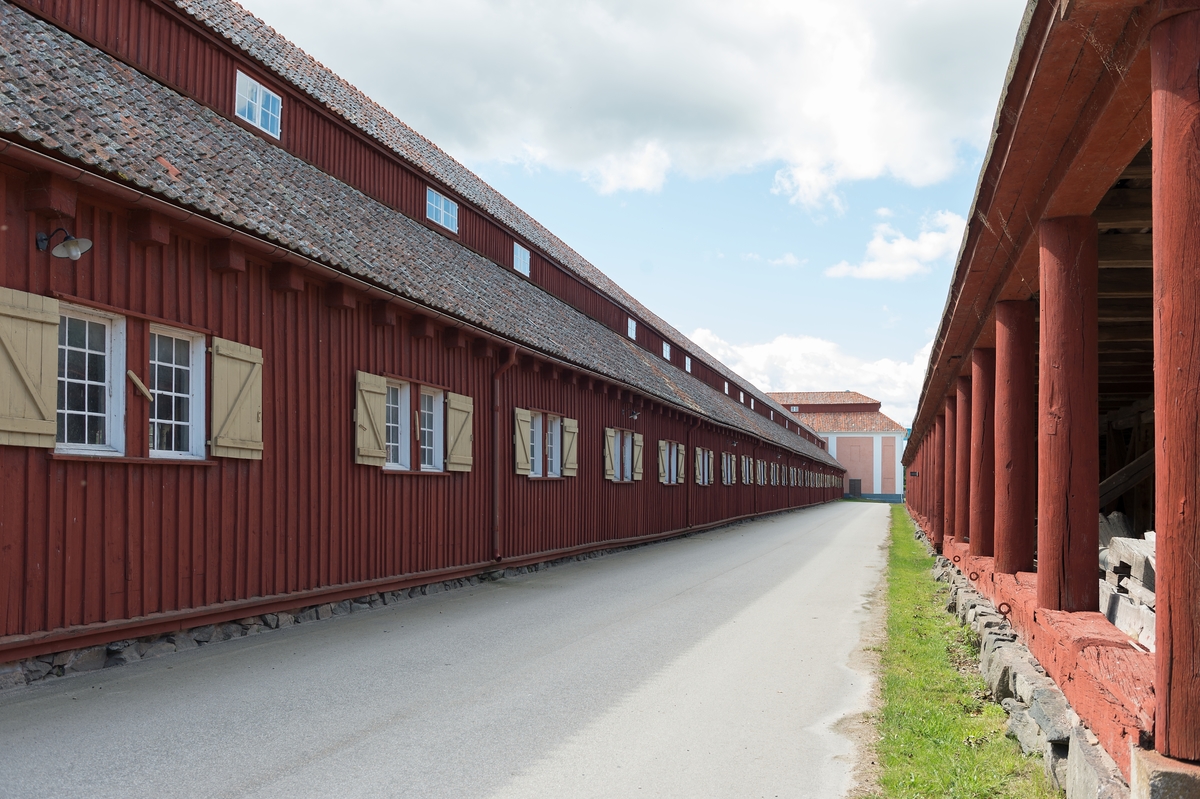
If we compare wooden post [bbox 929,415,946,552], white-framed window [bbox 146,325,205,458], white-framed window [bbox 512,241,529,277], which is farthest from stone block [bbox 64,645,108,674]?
white-framed window [bbox 512,241,529,277]

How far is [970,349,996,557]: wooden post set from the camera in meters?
9.44

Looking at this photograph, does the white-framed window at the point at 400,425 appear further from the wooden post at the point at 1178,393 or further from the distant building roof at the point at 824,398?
the distant building roof at the point at 824,398

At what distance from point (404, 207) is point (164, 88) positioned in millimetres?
5155

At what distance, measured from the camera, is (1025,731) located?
484 centimetres

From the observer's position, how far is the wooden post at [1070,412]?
4973 millimetres

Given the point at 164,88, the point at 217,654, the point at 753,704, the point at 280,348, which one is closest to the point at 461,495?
the point at 280,348

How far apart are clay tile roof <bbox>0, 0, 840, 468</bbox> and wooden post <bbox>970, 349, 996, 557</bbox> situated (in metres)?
6.10

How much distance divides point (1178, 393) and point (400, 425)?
30.3ft

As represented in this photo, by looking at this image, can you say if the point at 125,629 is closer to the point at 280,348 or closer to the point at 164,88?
the point at 280,348

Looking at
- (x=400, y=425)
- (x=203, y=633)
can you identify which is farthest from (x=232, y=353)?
(x=400, y=425)

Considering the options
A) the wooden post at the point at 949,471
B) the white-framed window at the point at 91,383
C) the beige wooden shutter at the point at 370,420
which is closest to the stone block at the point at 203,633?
the white-framed window at the point at 91,383

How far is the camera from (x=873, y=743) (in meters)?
5.16

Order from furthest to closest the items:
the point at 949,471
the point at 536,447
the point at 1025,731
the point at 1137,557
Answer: the point at 536,447, the point at 949,471, the point at 1137,557, the point at 1025,731

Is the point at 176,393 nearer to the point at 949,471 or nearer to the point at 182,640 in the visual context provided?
the point at 182,640
